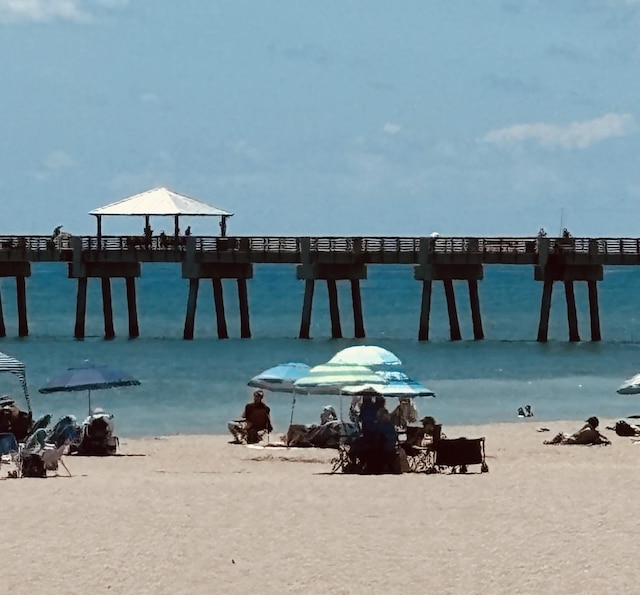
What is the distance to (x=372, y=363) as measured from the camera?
821 inches

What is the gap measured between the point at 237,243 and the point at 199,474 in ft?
99.0

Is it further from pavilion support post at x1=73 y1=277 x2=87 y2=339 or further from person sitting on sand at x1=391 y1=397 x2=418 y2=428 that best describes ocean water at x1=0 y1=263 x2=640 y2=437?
person sitting on sand at x1=391 y1=397 x2=418 y2=428

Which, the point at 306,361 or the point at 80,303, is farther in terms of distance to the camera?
the point at 80,303

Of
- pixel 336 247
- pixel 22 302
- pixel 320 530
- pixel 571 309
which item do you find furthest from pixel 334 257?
pixel 320 530

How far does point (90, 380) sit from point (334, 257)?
88.3 ft

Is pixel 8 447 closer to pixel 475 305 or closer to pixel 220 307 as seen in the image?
pixel 475 305

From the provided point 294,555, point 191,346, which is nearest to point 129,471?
point 294,555

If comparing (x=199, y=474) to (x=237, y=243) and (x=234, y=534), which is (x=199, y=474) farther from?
(x=237, y=243)

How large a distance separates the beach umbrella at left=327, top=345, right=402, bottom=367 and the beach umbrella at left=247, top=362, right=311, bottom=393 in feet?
6.35

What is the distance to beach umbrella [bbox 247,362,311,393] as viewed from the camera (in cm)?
2344

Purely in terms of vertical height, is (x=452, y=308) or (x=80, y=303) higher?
(x=80, y=303)

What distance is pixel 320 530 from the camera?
14.4 metres

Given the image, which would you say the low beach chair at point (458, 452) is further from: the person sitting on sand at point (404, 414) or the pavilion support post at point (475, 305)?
the pavilion support post at point (475, 305)

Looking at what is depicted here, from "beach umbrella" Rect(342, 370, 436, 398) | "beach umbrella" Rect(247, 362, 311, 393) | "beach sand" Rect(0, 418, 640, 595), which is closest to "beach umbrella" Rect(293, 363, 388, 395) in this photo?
"beach umbrella" Rect(342, 370, 436, 398)
